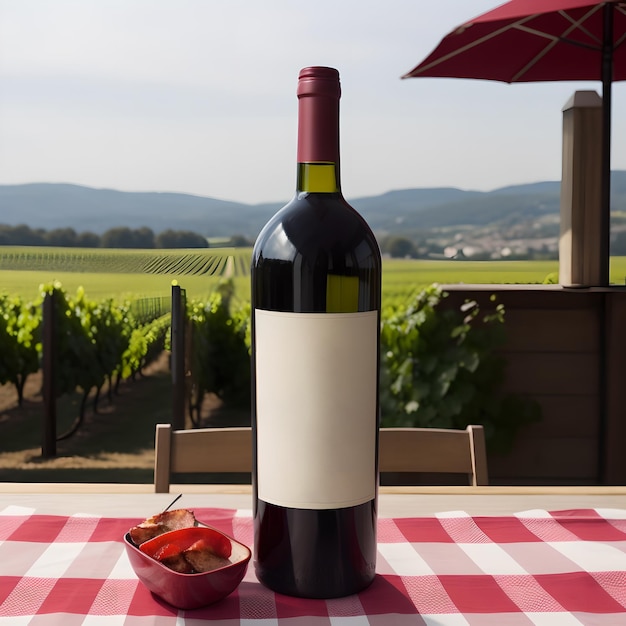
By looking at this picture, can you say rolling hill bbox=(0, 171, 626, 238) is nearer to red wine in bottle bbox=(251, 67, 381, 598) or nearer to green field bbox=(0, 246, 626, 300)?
green field bbox=(0, 246, 626, 300)

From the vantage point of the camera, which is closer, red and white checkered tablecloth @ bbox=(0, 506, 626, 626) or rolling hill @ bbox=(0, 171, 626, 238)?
red and white checkered tablecloth @ bbox=(0, 506, 626, 626)

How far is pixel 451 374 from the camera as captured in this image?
2.65 meters

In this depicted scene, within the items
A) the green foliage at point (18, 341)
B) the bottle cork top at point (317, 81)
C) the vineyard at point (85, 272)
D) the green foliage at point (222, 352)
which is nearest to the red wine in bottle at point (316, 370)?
the bottle cork top at point (317, 81)

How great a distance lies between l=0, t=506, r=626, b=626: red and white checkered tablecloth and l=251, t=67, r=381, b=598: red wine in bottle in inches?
1.8

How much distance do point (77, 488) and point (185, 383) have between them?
7.33 ft

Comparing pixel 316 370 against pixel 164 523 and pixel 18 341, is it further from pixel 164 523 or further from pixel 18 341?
pixel 18 341

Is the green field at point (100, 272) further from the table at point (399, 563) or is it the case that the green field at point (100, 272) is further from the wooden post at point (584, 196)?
the table at point (399, 563)

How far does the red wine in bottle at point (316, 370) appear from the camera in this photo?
0.56 m

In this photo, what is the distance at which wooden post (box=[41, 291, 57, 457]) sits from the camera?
3320 millimetres

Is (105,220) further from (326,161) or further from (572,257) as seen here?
(326,161)

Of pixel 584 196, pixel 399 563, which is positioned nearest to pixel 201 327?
pixel 584 196

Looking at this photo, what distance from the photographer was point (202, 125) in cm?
449

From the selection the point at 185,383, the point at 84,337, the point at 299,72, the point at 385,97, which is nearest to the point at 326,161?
the point at 299,72

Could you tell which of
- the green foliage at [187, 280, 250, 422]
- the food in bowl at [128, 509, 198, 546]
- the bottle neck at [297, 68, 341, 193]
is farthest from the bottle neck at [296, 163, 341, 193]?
the green foliage at [187, 280, 250, 422]
